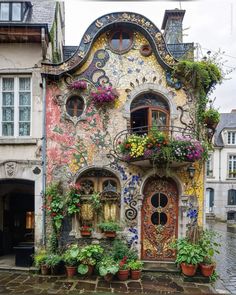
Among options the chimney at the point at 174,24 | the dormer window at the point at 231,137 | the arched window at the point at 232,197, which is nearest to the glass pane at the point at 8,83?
the chimney at the point at 174,24

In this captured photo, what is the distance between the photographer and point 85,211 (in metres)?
8.62

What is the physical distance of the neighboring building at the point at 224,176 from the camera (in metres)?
26.3

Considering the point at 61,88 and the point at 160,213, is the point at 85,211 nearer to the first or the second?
the point at 160,213

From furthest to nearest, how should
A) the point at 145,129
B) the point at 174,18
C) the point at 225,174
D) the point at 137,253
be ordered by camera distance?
the point at 225,174
the point at 174,18
the point at 145,129
the point at 137,253

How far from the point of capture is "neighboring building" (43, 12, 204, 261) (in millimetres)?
8633

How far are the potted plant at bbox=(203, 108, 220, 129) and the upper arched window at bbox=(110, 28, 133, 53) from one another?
10.8ft

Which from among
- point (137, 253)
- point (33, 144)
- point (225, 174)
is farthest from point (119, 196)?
point (225, 174)

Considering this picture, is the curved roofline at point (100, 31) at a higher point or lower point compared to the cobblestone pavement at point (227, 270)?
higher

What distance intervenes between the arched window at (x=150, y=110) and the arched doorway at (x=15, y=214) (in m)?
4.60

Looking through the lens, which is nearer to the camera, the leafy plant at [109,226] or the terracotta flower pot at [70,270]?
the terracotta flower pot at [70,270]

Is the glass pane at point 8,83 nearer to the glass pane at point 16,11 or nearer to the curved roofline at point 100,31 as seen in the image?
the curved roofline at point 100,31

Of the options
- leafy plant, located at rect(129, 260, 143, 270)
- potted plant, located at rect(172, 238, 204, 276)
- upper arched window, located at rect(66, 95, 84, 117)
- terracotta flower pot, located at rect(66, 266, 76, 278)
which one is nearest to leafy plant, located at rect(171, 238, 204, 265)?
potted plant, located at rect(172, 238, 204, 276)

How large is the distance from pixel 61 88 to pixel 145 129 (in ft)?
9.95

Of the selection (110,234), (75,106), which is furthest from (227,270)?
(75,106)
